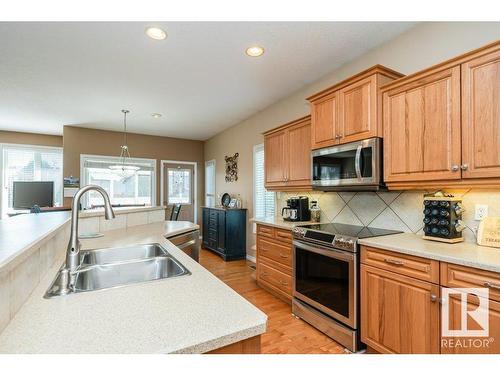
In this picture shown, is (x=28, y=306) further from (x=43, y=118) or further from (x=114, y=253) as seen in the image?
(x=43, y=118)

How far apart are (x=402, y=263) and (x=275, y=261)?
5.03ft

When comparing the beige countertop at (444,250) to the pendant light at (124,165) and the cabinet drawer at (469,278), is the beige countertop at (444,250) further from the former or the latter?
the pendant light at (124,165)

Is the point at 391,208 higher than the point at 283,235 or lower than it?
higher

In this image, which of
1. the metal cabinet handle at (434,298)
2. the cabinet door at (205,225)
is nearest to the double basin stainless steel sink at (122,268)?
the metal cabinet handle at (434,298)

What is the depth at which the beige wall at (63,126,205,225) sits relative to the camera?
5344 millimetres

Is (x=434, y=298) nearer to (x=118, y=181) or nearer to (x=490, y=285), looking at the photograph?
(x=490, y=285)

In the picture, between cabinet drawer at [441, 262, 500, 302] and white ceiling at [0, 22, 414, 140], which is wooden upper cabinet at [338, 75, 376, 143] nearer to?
white ceiling at [0, 22, 414, 140]

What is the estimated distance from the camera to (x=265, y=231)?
10.5 feet

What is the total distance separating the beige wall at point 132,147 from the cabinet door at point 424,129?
5357 millimetres

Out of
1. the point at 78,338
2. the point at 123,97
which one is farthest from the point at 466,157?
the point at 123,97

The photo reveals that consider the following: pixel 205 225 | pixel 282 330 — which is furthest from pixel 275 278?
pixel 205 225

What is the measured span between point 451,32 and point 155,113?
163 inches

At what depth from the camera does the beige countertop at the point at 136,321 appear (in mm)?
652

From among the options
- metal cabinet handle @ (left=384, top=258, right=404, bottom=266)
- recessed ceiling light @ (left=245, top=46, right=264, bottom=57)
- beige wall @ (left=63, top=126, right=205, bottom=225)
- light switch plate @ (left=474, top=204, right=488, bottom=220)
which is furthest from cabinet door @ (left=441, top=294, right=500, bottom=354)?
beige wall @ (left=63, top=126, right=205, bottom=225)
